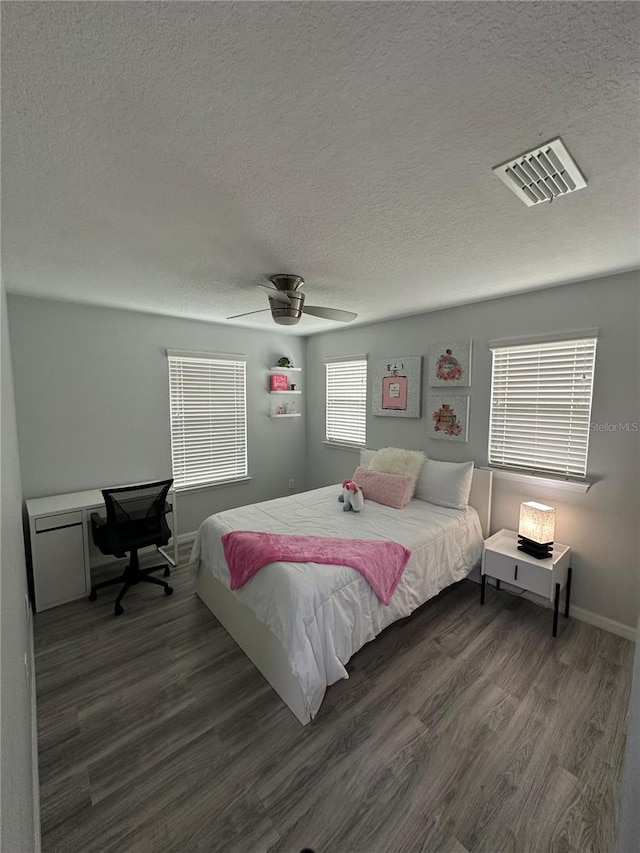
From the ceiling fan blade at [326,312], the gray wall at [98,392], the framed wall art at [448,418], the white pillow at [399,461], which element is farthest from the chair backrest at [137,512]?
the framed wall art at [448,418]

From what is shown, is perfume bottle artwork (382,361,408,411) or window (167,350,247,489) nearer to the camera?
perfume bottle artwork (382,361,408,411)

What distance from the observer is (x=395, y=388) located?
395cm

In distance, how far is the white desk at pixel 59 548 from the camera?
2.75 meters

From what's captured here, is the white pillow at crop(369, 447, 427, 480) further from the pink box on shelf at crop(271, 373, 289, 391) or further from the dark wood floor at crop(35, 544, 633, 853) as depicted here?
the pink box on shelf at crop(271, 373, 289, 391)

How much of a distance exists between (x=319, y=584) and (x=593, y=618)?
2305mm

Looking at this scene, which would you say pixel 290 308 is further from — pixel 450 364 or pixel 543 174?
pixel 450 364

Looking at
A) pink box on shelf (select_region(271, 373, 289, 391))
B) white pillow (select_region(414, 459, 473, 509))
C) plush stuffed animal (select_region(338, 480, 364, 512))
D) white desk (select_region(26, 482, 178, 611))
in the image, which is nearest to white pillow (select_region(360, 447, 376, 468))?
white pillow (select_region(414, 459, 473, 509))

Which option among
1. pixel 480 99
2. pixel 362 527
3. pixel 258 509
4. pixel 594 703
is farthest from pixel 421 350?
pixel 594 703

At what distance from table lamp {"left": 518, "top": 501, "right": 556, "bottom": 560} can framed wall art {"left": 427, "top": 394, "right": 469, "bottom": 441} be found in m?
0.90

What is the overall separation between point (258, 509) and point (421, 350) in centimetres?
236

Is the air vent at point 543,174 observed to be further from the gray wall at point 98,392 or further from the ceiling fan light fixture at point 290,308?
the gray wall at point 98,392

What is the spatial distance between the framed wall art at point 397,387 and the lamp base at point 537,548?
→ 157 centimetres

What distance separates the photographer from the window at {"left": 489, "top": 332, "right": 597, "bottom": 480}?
8.80ft
